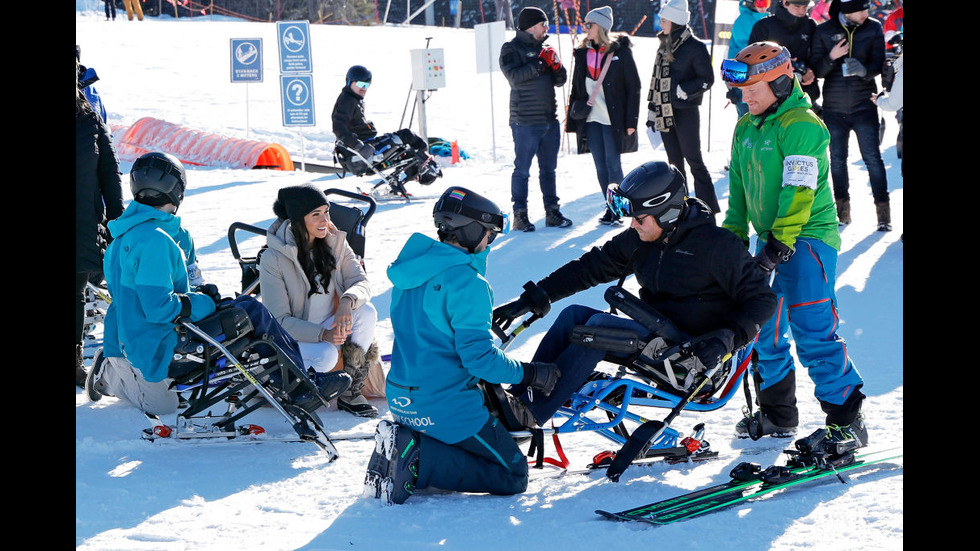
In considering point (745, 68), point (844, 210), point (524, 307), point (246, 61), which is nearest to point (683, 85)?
point (844, 210)

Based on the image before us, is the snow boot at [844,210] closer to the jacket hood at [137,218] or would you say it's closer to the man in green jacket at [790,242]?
the man in green jacket at [790,242]

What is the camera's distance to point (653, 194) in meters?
4.20

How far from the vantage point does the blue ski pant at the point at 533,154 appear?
8.83 meters

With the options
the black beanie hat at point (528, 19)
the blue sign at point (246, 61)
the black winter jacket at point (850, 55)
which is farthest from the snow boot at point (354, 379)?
the blue sign at point (246, 61)

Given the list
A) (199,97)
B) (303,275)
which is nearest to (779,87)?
(303,275)

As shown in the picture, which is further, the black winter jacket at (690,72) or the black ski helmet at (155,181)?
the black winter jacket at (690,72)

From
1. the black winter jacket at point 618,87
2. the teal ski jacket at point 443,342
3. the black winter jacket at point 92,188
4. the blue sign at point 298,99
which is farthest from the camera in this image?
the blue sign at point 298,99

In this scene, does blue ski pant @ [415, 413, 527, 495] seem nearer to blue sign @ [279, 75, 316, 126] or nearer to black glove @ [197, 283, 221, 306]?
black glove @ [197, 283, 221, 306]

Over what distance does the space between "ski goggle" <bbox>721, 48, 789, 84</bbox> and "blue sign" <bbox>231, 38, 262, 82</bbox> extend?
447 inches

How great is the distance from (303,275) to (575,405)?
1.76 m

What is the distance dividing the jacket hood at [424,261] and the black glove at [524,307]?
47cm

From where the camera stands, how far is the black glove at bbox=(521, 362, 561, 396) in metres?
3.86
